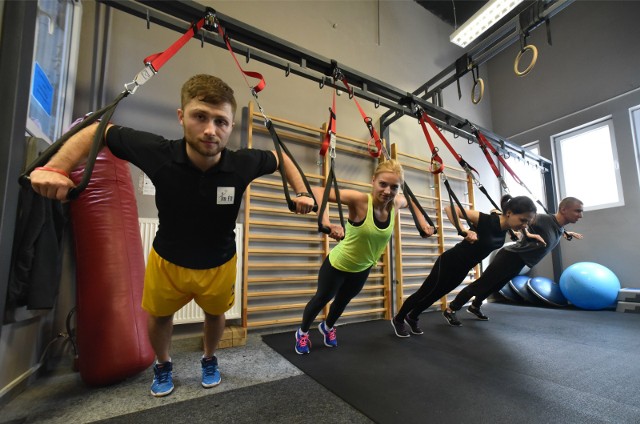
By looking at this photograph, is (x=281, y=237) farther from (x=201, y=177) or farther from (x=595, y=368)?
(x=595, y=368)

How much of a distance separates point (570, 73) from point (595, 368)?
4822 millimetres

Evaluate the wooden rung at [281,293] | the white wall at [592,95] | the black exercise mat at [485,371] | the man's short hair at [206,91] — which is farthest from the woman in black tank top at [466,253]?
the white wall at [592,95]

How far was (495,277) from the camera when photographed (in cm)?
320

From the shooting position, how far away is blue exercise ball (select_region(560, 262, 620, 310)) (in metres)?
3.74

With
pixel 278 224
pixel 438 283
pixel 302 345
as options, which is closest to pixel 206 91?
pixel 302 345

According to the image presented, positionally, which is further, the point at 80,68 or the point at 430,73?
the point at 430,73

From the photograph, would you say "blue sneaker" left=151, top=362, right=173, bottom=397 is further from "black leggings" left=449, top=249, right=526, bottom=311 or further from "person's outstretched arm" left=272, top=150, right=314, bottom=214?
"black leggings" left=449, top=249, right=526, bottom=311

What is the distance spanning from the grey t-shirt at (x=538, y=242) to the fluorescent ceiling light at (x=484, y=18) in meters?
2.38

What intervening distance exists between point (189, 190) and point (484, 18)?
407cm

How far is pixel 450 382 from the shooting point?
166 cm

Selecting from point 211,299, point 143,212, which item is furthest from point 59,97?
point 211,299

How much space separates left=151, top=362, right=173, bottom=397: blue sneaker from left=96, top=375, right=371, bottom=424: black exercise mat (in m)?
0.05

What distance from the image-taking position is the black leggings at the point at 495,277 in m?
3.16

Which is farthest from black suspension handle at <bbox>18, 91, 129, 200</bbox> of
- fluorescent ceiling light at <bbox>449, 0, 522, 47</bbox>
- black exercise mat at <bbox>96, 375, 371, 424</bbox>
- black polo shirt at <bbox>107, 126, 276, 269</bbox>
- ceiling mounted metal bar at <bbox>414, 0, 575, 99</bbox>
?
fluorescent ceiling light at <bbox>449, 0, 522, 47</bbox>
